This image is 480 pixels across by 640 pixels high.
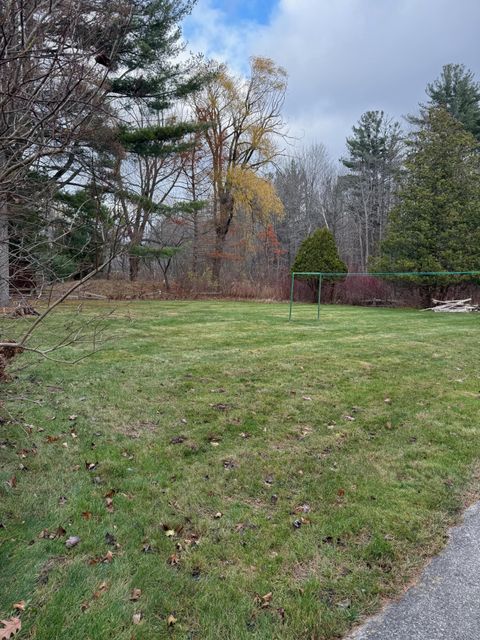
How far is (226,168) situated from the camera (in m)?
21.9

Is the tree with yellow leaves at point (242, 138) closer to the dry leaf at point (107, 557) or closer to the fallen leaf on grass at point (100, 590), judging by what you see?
the dry leaf at point (107, 557)

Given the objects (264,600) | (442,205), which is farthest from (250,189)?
(264,600)

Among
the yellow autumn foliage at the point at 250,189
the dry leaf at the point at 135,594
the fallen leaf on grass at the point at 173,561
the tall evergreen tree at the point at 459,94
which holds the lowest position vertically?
the fallen leaf on grass at the point at 173,561

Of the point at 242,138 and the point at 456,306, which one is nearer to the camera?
the point at 456,306

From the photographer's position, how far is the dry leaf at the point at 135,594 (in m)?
1.82

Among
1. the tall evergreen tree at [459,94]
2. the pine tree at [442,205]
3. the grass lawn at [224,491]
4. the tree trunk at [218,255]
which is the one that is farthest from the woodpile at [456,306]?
the tall evergreen tree at [459,94]

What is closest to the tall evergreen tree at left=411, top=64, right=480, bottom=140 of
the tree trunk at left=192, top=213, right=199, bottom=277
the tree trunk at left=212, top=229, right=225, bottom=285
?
the tree trunk at left=212, top=229, right=225, bottom=285

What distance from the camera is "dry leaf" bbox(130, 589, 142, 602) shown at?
182 centimetres

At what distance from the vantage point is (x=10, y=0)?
6.39ft

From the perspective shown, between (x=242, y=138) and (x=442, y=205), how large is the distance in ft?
36.7

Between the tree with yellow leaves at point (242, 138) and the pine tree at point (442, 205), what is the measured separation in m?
7.28

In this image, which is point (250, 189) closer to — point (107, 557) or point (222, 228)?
point (222, 228)

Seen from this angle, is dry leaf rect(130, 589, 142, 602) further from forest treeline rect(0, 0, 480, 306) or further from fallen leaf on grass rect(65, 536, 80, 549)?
forest treeline rect(0, 0, 480, 306)

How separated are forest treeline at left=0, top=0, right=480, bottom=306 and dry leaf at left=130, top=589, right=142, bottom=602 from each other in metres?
1.66
